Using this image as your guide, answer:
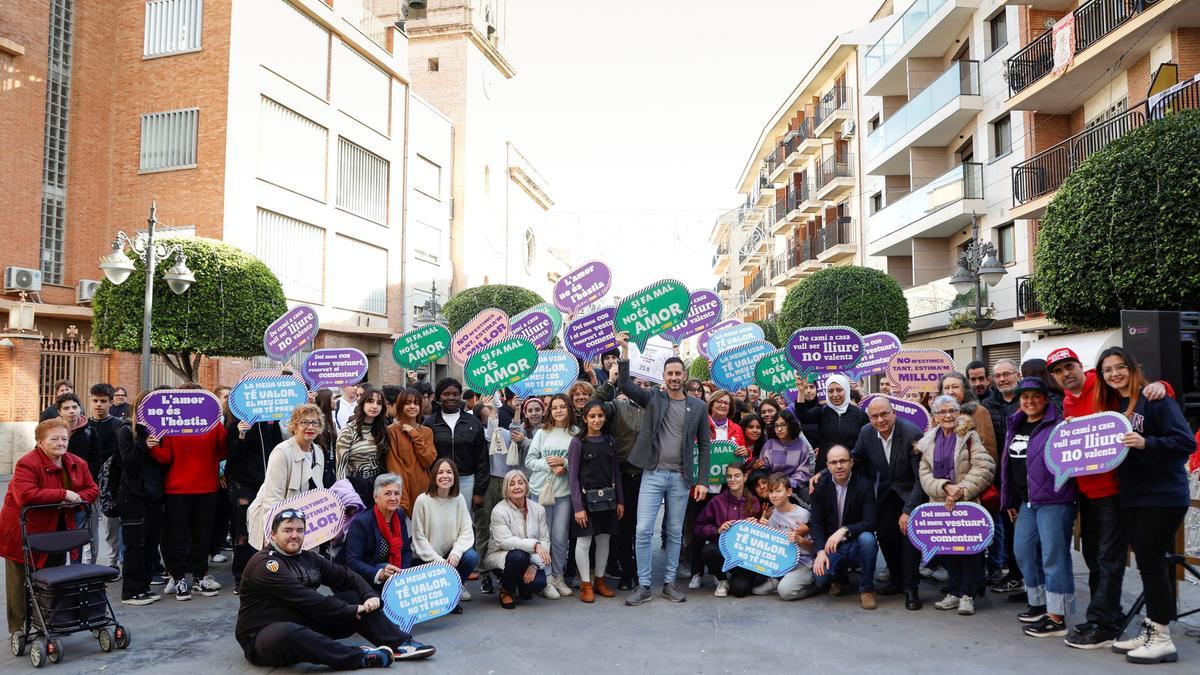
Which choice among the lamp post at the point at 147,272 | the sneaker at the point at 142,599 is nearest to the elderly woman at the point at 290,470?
the sneaker at the point at 142,599

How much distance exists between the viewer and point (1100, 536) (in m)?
5.98

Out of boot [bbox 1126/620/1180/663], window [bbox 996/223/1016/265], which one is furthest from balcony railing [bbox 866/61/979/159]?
boot [bbox 1126/620/1180/663]

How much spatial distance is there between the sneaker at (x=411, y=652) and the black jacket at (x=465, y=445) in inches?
89.0

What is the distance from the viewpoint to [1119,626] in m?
6.00

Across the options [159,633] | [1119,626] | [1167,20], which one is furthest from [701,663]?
[1167,20]

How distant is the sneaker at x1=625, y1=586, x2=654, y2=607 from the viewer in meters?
7.33

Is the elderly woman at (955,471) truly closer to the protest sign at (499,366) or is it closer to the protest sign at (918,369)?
the protest sign at (918,369)

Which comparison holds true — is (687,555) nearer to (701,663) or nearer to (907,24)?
(701,663)

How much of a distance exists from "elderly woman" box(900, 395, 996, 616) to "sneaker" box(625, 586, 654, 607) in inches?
86.8

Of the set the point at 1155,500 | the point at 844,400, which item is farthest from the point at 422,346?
the point at 1155,500

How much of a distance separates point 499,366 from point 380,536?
9.00 ft

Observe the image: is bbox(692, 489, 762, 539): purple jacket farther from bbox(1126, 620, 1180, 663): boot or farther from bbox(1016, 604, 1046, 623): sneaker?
bbox(1126, 620, 1180, 663): boot

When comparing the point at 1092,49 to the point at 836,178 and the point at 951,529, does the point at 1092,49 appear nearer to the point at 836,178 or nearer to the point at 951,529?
the point at 951,529

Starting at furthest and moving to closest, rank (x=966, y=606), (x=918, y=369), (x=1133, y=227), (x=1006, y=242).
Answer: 1. (x=1006, y=242)
2. (x=1133, y=227)
3. (x=918, y=369)
4. (x=966, y=606)
